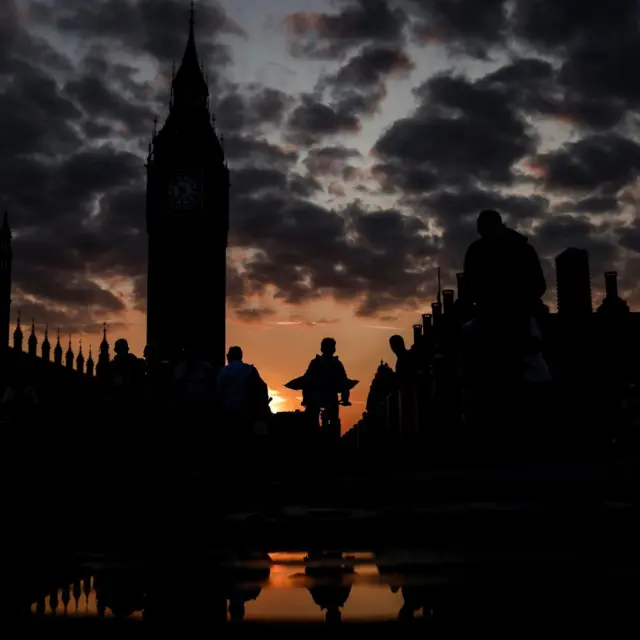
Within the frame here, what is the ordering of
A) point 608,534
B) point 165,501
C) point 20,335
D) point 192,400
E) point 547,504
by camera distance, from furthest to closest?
1. point 20,335
2. point 192,400
3. point 165,501
4. point 547,504
5. point 608,534

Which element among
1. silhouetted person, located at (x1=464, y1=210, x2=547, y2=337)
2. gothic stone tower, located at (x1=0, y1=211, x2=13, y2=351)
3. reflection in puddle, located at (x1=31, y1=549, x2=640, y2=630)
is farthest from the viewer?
gothic stone tower, located at (x1=0, y1=211, x2=13, y2=351)

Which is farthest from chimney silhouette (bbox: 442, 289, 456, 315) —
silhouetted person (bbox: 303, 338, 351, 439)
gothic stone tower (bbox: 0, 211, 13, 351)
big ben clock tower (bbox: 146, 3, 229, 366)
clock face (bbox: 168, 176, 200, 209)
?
gothic stone tower (bbox: 0, 211, 13, 351)

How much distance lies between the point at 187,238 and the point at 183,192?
16.6 feet

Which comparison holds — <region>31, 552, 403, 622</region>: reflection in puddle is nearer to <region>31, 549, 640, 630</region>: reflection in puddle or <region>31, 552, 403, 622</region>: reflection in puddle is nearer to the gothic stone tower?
<region>31, 549, 640, 630</region>: reflection in puddle

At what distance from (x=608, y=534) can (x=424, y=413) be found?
3043 centimetres

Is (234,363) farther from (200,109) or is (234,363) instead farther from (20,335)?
(20,335)

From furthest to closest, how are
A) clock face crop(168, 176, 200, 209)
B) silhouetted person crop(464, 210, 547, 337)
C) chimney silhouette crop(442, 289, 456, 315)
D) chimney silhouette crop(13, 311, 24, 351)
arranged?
1. chimney silhouette crop(13, 311, 24, 351)
2. clock face crop(168, 176, 200, 209)
3. chimney silhouette crop(442, 289, 456, 315)
4. silhouetted person crop(464, 210, 547, 337)

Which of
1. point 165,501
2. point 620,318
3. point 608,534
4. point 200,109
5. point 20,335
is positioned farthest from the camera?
point 20,335

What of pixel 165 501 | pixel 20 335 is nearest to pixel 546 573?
pixel 165 501

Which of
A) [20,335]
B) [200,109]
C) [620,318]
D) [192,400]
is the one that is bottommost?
[192,400]

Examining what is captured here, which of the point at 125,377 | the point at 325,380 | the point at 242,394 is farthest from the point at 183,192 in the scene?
the point at 242,394

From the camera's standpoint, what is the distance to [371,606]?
2.88 metres

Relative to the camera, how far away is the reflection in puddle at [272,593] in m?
2.80

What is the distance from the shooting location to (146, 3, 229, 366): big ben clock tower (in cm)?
9162
